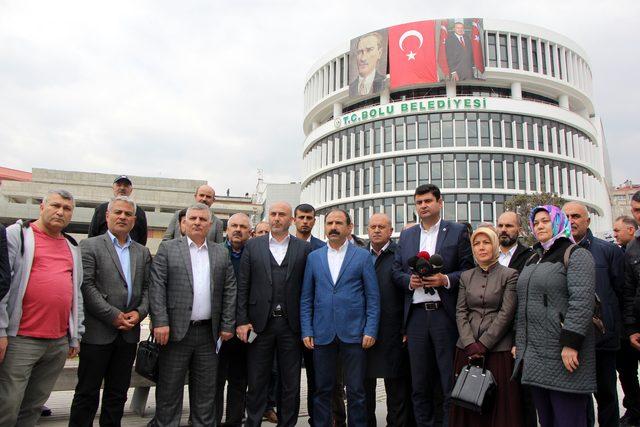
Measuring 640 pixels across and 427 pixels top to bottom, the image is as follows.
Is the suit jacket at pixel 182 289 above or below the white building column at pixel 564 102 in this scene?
below

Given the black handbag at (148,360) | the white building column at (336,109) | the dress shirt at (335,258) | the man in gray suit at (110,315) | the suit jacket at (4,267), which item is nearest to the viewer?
the suit jacket at (4,267)

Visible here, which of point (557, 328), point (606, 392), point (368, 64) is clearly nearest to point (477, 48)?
point (368, 64)

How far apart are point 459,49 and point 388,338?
1544 inches

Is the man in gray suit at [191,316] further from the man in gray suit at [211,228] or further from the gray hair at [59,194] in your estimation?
the man in gray suit at [211,228]

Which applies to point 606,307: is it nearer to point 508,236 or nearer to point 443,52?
point 508,236

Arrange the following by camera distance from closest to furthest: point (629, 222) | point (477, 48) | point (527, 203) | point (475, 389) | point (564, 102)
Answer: point (475, 389)
point (629, 222)
point (527, 203)
point (477, 48)
point (564, 102)

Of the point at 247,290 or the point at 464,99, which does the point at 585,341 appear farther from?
the point at 464,99

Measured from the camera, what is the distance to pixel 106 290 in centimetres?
445

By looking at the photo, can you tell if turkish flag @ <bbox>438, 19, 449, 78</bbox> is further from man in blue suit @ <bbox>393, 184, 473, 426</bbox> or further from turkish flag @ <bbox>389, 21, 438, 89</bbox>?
man in blue suit @ <bbox>393, 184, 473, 426</bbox>

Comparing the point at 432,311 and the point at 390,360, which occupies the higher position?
the point at 432,311

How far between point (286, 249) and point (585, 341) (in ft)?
9.63

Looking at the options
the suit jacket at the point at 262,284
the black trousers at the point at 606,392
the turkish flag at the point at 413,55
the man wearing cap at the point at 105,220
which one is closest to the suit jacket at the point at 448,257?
the suit jacket at the point at 262,284

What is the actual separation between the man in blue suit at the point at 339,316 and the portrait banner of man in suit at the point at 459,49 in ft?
123

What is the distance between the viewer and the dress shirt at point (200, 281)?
4.70 m
